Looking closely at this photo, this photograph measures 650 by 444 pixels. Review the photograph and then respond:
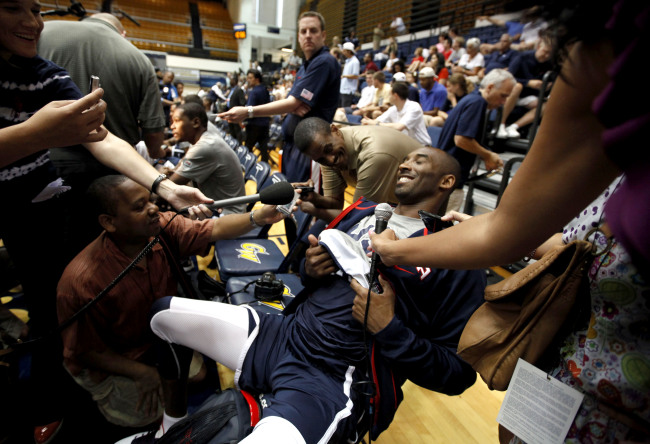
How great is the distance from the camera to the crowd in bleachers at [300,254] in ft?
1.73

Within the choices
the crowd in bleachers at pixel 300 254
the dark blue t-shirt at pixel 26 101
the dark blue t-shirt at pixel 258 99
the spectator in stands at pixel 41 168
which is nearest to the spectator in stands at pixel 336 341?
the crowd in bleachers at pixel 300 254

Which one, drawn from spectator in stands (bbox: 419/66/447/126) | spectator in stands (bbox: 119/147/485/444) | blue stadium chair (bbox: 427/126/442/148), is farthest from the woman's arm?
spectator in stands (bbox: 419/66/447/126)

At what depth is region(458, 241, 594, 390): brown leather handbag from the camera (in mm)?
724

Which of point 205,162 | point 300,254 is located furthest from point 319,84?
point 300,254

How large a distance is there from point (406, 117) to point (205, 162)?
244 cm

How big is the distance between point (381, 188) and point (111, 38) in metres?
1.79

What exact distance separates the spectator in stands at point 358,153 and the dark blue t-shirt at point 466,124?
70 centimetres

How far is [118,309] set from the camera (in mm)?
1600

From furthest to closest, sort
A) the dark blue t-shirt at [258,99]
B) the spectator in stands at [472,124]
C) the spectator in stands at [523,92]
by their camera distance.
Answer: the dark blue t-shirt at [258,99], the spectator in stands at [523,92], the spectator in stands at [472,124]

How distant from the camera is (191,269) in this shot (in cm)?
307

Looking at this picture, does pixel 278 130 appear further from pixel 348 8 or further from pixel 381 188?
pixel 348 8

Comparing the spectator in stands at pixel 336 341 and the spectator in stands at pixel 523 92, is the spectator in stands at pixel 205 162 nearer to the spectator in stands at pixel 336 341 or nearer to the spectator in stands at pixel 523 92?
the spectator in stands at pixel 336 341

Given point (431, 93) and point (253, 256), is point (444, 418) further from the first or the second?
point (431, 93)

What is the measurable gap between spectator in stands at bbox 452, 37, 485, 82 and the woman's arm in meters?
7.14
